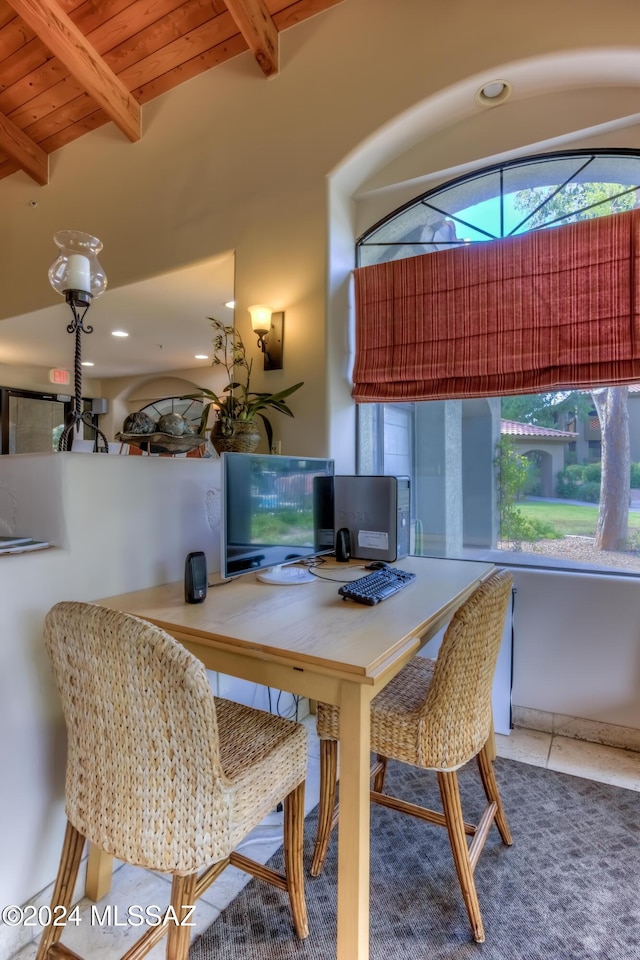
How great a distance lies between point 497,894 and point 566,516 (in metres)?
1.51

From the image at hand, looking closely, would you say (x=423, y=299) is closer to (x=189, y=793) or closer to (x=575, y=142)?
(x=575, y=142)

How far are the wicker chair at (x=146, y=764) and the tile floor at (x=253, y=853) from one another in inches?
7.0

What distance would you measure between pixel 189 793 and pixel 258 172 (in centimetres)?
286

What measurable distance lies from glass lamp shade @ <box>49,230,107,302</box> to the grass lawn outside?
2.08m

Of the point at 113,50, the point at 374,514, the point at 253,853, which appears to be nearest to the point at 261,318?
the point at 374,514

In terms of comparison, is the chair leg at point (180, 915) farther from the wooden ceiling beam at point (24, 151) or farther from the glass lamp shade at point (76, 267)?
the wooden ceiling beam at point (24, 151)

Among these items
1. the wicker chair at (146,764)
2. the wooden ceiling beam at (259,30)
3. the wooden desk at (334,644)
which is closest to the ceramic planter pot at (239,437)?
the wooden desk at (334,644)

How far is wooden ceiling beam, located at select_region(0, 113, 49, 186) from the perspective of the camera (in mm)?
3412

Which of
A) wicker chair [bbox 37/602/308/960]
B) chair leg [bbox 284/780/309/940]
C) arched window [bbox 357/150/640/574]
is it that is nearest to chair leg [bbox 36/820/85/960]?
wicker chair [bbox 37/602/308/960]

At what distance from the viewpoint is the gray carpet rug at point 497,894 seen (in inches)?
48.2

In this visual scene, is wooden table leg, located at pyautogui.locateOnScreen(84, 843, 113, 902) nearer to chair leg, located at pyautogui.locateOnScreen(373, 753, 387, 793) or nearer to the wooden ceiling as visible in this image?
chair leg, located at pyautogui.locateOnScreen(373, 753, 387, 793)

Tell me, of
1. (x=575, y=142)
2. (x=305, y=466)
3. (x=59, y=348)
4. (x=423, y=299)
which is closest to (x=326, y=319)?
(x=423, y=299)

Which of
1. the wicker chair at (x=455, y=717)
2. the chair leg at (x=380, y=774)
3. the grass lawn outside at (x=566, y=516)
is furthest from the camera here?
the grass lawn outside at (x=566, y=516)

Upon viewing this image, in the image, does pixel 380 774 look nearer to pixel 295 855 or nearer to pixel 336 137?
pixel 295 855
